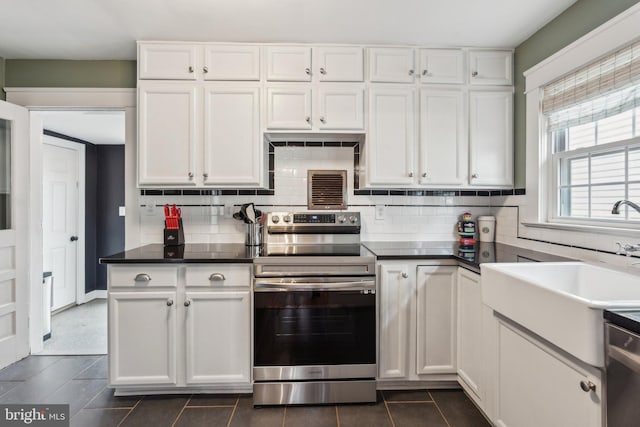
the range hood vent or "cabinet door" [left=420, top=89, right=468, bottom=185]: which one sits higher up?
"cabinet door" [left=420, top=89, right=468, bottom=185]

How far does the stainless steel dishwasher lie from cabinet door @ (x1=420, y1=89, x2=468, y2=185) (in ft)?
5.27

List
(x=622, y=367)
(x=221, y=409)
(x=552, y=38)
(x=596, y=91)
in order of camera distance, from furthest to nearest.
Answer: (x=552, y=38) < (x=221, y=409) < (x=596, y=91) < (x=622, y=367)

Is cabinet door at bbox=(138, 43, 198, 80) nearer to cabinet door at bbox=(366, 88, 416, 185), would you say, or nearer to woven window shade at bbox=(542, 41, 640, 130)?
cabinet door at bbox=(366, 88, 416, 185)

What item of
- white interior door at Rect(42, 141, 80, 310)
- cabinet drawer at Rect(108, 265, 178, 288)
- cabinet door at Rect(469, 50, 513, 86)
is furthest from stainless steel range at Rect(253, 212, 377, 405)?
white interior door at Rect(42, 141, 80, 310)

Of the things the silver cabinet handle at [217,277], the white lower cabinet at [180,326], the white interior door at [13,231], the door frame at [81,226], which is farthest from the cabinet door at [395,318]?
the door frame at [81,226]

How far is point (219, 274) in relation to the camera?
214 cm

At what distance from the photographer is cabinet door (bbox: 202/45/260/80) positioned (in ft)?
8.05

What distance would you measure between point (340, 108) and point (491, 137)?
1.14 metres

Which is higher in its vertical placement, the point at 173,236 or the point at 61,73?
the point at 61,73

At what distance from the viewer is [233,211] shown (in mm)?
2793

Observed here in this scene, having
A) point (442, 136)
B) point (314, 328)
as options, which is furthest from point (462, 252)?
point (314, 328)

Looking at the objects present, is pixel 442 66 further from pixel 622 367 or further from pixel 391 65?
pixel 622 367

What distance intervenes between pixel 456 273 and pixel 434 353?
0.54m

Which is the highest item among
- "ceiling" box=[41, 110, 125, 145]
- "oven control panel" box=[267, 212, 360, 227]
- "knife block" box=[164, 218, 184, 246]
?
"ceiling" box=[41, 110, 125, 145]
